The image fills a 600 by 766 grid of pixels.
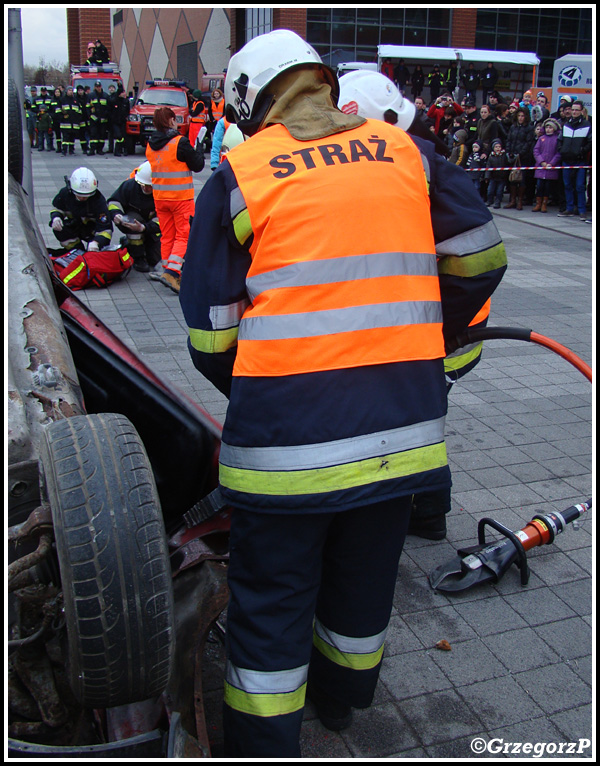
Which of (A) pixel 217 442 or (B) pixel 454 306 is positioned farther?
(A) pixel 217 442

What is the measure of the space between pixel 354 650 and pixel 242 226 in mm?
1357

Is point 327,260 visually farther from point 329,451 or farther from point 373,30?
point 373,30

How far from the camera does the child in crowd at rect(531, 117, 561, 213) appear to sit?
13.4 meters

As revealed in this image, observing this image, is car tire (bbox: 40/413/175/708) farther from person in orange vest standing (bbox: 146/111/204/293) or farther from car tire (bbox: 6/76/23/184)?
person in orange vest standing (bbox: 146/111/204/293)

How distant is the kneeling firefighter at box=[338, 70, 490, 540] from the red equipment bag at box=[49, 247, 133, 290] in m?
5.05

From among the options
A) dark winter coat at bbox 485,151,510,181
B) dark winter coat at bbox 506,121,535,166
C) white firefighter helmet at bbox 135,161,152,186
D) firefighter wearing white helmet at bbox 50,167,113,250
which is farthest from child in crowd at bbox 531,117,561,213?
firefighter wearing white helmet at bbox 50,167,113,250

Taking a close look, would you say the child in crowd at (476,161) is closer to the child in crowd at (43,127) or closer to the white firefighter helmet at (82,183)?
the white firefighter helmet at (82,183)

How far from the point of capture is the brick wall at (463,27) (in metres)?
26.7

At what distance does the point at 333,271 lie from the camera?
6.11ft

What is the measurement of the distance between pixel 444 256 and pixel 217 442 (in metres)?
1.14

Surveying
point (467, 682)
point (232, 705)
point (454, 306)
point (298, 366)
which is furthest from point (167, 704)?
point (454, 306)

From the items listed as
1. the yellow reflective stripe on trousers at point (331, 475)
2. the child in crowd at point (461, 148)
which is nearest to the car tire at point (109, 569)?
the yellow reflective stripe on trousers at point (331, 475)

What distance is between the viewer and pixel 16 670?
1.82 m

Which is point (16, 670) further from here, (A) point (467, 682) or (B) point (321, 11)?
(B) point (321, 11)
